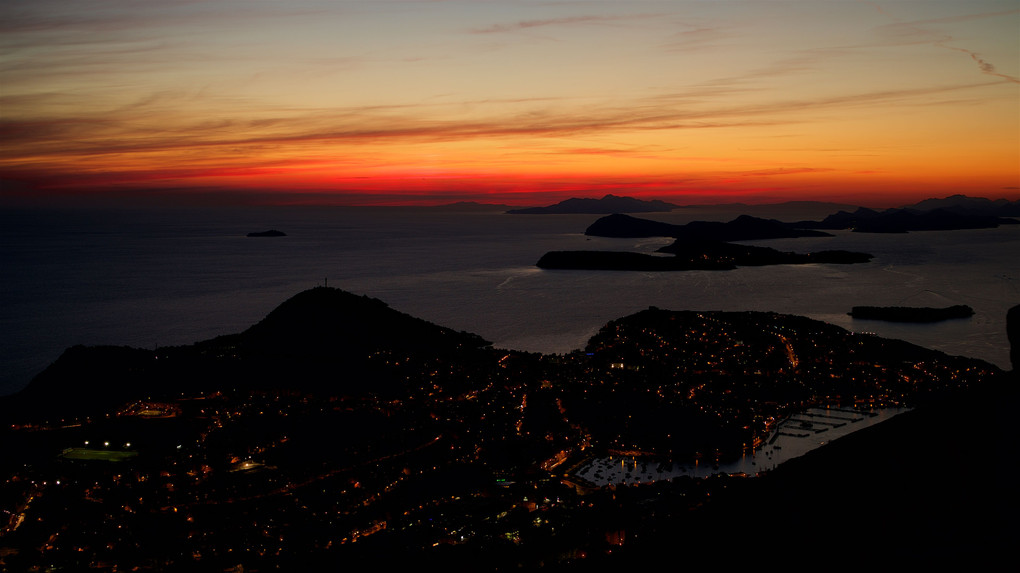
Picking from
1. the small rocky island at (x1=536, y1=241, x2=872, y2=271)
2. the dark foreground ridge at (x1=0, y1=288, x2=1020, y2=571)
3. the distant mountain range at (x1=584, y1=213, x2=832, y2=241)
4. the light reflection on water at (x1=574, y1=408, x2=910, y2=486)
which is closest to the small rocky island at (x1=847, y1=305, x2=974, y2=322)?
the dark foreground ridge at (x1=0, y1=288, x2=1020, y2=571)

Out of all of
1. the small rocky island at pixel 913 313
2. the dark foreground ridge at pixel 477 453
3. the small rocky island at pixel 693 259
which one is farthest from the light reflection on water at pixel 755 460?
the small rocky island at pixel 693 259

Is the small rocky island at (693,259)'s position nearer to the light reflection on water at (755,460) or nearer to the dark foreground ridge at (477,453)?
the dark foreground ridge at (477,453)

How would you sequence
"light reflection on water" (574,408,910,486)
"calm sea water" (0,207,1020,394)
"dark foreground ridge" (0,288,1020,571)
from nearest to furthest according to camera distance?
"dark foreground ridge" (0,288,1020,571) → "light reflection on water" (574,408,910,486) → "calm sea water" (0,207,1020,394)

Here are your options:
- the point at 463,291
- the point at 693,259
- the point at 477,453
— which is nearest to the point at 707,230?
the point at 693,259

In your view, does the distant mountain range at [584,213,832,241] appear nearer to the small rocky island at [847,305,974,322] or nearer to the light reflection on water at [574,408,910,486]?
the small rocky island at [847,305,974,322]

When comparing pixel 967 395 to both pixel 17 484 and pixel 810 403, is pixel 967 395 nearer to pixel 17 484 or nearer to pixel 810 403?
pixel 17 484

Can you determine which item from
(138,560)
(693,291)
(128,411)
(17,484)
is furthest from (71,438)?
(693,291)
